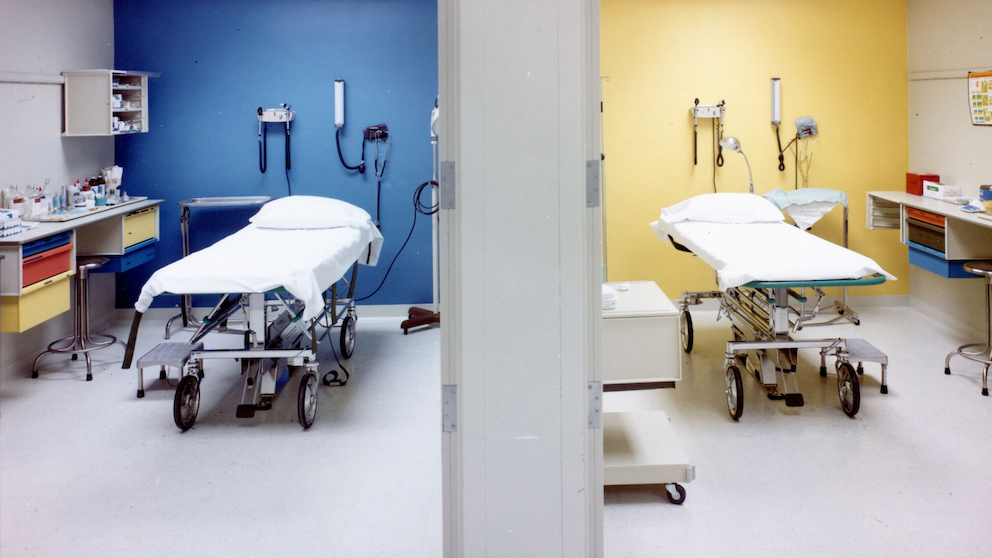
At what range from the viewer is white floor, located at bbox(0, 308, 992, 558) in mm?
3023

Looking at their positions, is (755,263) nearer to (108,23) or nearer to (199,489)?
(199,489)

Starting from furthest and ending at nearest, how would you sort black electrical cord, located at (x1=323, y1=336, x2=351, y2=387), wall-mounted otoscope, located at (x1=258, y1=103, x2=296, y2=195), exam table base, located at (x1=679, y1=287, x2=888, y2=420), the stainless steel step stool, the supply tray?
wall-mounted otoscope, located at (x1=258, y1=103, x2=296, y2=195), the supply tray, black electrical cord, located at (x1=323, y1=336, x2=351, y2=387), the stainless steel step stool, exam table base, located at (x1=679, y1=287, x2=888, y2=420)

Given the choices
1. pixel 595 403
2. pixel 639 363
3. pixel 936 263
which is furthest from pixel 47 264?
pixel 936 263

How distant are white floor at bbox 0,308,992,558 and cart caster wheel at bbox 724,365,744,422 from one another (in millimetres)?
63

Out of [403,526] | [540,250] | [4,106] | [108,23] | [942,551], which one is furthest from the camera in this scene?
[108,23]

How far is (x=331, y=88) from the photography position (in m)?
6.36

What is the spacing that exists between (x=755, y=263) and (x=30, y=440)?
3.55 meters

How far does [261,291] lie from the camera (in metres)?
3.88

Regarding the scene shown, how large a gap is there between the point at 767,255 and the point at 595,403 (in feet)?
7.70

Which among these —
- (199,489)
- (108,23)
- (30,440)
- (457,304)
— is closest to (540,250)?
(457,304)

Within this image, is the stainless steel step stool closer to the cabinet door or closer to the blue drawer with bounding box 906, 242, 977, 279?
the cabinet door

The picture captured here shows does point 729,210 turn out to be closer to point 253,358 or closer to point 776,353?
point 776,353

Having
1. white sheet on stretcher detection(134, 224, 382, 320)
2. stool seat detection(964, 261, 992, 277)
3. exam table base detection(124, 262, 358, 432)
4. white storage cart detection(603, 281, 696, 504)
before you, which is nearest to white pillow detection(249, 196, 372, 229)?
white sheet on stretcher detection(134, 224, 382, 320)

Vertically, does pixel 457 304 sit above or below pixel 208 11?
below
